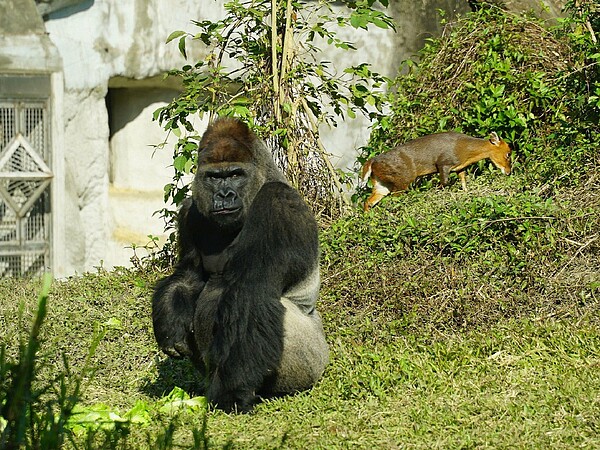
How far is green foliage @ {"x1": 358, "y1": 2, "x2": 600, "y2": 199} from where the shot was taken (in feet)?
23.0

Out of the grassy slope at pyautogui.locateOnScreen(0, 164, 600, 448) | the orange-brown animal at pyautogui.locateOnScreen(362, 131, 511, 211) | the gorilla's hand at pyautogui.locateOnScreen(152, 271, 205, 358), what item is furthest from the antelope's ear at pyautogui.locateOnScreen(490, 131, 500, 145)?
the gorilla's hand at pyautogui.locateOnScreen(152, 271, 205, 358)

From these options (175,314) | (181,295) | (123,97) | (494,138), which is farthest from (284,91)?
(123,97)

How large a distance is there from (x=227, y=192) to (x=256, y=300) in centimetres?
56

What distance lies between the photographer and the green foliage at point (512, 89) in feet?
23.0

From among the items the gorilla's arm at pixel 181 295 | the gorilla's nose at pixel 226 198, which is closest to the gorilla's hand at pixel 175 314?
the gorilla's arm at pixel 181 295

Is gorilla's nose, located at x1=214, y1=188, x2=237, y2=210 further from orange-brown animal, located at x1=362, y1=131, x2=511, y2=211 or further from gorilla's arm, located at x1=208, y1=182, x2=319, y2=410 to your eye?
orange-brown animal, located at x1=362, y1=131, x2=511, y2=211

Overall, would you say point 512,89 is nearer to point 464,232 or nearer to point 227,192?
point 464,232

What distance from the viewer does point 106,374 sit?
208 inches

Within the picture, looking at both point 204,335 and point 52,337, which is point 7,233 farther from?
point 204,335

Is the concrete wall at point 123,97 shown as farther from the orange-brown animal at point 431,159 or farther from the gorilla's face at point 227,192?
the gorilla's face at point 227,192

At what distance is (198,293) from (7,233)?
4053 mm

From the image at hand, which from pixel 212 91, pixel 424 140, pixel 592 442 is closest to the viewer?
pixel 592 442

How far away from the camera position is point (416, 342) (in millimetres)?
5086

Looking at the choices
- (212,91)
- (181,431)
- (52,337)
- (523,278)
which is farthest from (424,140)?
(181,431)
